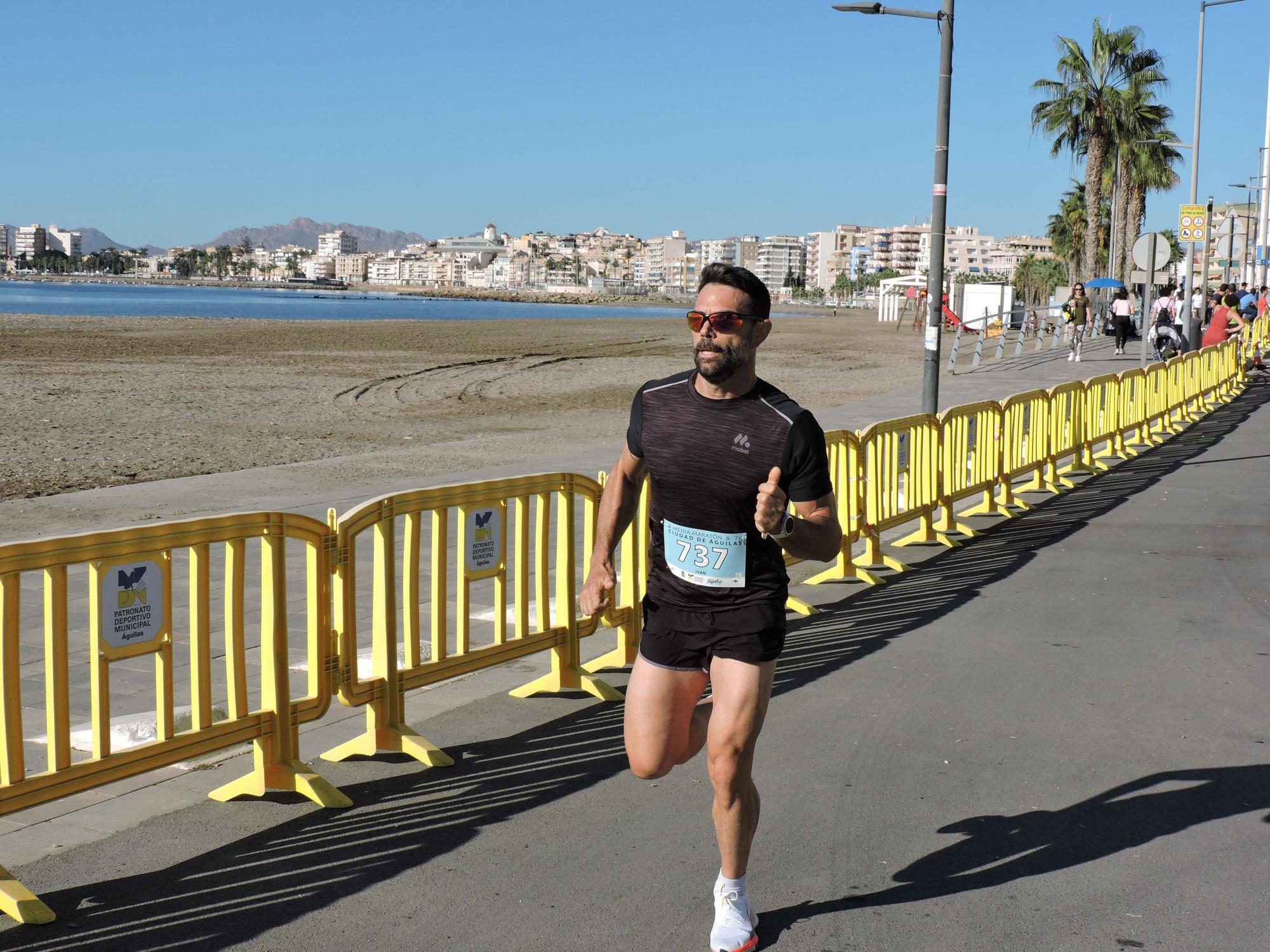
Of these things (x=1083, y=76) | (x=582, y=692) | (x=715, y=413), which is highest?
(x=1083, y=76)

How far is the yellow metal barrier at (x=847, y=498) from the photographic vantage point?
8.92 meters

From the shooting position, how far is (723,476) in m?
3.71

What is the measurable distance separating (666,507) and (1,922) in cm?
220

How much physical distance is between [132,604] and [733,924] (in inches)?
83.1

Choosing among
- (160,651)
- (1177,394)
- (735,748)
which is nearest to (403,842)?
(160,651)

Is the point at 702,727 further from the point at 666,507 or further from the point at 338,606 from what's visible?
the point at 338,606

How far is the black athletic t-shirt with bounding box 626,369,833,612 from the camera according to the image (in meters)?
3.67

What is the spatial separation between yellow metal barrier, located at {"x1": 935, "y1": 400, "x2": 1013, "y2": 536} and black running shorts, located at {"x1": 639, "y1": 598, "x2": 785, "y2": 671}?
274 inches

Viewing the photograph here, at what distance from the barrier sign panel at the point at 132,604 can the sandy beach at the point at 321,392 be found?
8.81 metres

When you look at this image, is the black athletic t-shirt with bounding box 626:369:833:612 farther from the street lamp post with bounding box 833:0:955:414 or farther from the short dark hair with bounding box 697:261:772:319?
the street lamp post with bounding box 833:0:955:414

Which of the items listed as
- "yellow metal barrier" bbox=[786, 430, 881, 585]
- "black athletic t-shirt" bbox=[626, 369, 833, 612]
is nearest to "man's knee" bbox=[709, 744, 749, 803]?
"black athletic t-shirt" bbox=[626, 369, 833, 612]

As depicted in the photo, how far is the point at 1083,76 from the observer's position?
51.0 metres

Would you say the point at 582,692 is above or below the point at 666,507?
below

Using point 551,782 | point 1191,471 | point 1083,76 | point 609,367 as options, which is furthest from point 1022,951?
point 1083,76
